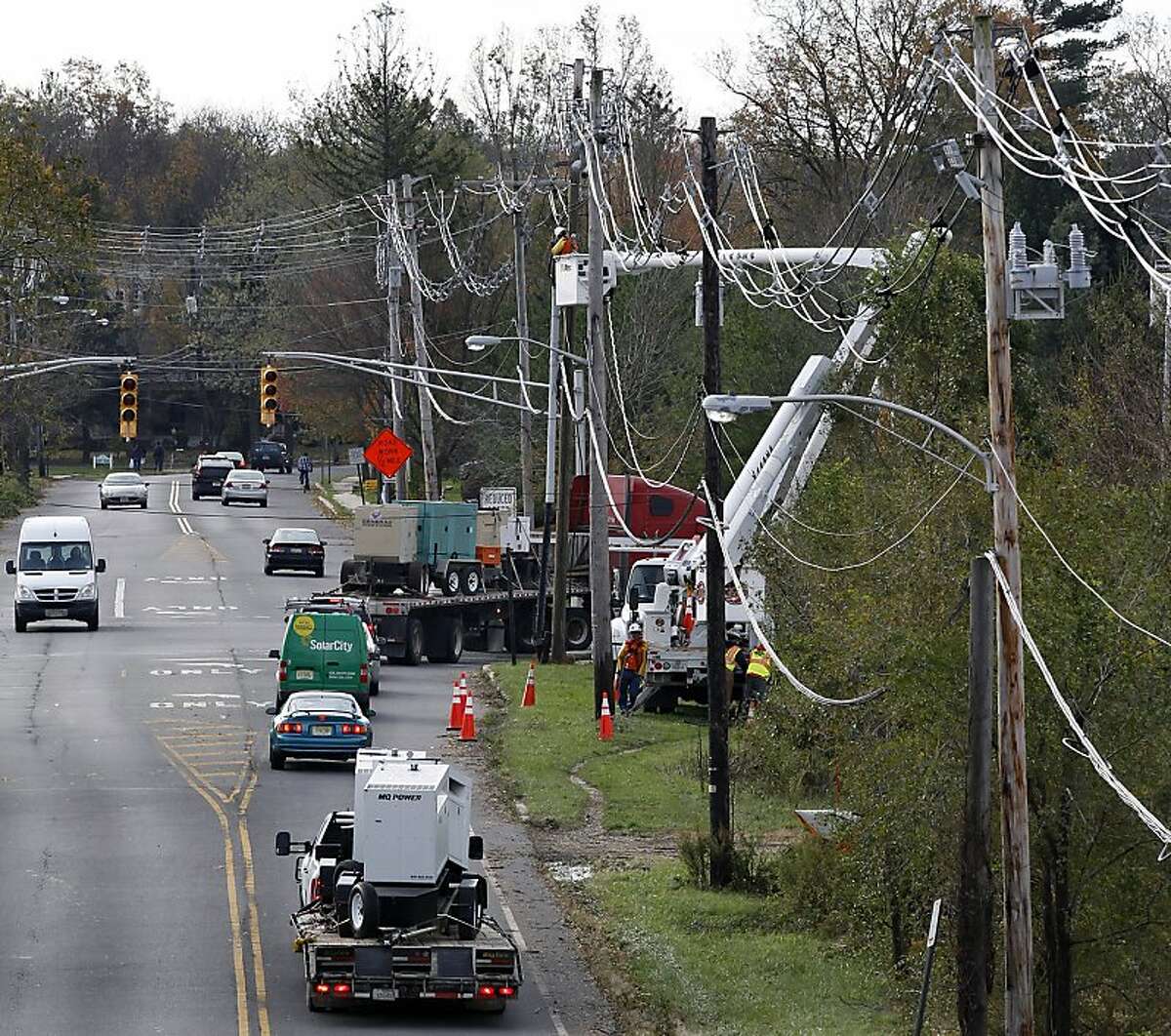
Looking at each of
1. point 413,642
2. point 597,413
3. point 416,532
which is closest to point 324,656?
point 597,413

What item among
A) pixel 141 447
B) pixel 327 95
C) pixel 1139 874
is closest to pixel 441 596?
pixel 1139 874

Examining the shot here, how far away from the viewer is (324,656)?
3856cm

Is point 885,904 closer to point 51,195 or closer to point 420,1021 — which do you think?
point 420,1021

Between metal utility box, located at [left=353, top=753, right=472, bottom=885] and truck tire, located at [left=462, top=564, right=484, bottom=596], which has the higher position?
truck tire, located at [left=462, top=564, right=484, bottom=596]

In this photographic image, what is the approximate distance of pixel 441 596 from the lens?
5144 centimetres

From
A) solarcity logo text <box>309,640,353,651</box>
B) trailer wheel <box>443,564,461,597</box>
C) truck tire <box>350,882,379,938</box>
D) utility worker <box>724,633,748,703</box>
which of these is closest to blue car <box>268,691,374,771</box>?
solarcity logo text <box>309,640,353,651</box>

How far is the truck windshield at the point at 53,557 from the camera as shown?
52.9m

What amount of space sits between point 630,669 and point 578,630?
11425 millimetres

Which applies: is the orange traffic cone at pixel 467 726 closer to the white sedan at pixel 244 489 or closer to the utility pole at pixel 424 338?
the utility pole at pixel 424 338

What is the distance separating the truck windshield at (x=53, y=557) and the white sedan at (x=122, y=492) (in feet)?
126

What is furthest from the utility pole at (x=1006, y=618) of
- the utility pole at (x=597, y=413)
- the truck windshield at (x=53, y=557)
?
the truck windshield at (x=53, y=557)

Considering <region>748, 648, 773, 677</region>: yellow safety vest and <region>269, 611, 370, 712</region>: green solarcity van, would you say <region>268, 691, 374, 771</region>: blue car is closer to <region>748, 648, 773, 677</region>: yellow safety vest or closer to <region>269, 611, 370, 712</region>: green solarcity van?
<region>269, 611, 370, 712</region>: green solarcity van

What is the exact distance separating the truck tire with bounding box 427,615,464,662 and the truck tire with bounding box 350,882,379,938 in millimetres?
29937

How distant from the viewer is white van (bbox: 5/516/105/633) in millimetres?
52812
